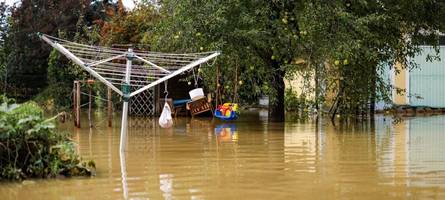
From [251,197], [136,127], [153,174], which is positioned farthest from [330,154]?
[136,127]

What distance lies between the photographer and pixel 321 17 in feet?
51.7

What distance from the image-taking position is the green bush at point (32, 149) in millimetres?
8297

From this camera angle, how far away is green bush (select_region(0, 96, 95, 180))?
8.30 meters

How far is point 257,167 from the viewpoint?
947 cm

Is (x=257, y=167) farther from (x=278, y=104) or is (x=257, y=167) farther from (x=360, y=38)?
(x=278, y=104)

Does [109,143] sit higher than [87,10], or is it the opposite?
[87,10]

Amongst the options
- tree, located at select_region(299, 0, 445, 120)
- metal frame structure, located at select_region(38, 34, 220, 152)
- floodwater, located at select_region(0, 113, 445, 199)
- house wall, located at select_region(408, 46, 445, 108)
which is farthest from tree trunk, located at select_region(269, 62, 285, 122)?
house wall, located at select_region(408, 46, 445, 108)

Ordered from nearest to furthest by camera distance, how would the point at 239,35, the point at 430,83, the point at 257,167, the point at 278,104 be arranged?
the point at 257,167 → the point at 239,35 → the point at 278,104 → the point at 430,83

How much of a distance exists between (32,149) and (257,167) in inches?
121

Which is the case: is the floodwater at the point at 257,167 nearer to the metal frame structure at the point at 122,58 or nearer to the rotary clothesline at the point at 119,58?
the metal frame structure at the point at 122,58

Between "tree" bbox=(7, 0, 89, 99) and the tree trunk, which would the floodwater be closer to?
the tree trunk

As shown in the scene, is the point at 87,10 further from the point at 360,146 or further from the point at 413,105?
the point at 360,146

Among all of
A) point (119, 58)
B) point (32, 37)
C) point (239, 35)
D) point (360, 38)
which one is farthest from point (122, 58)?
point (32, 37)

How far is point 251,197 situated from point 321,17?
9.38 meters
